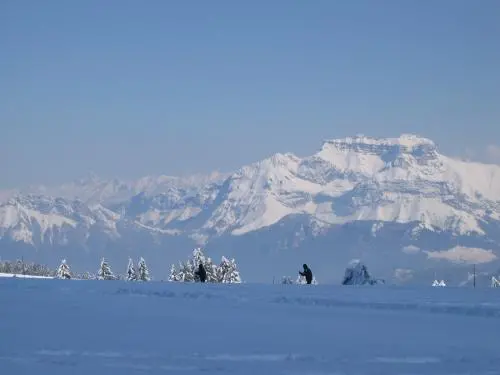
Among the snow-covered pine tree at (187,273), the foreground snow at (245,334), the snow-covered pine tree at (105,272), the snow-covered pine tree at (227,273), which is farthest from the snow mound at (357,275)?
the snow-covered pine tree at (105,272)

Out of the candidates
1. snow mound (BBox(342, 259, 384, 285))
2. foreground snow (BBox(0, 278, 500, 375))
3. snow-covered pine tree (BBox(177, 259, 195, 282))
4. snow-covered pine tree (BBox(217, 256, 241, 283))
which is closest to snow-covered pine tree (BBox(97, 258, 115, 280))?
snow-covered pine tree (BBox(177, 259, 195, 282))

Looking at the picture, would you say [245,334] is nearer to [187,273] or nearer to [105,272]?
[187,273]

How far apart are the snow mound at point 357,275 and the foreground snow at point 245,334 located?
31873mm

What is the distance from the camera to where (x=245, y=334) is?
16609mm

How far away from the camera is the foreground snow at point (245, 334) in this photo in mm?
13016

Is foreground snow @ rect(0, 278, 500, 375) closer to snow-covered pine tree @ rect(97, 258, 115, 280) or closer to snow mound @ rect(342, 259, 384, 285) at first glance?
snow mound @ rect(342, 259, 384, 285)

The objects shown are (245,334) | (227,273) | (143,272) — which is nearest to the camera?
(245,334)

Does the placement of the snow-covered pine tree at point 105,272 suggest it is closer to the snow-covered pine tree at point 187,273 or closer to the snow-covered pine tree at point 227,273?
the snow-covered pine tree at point 187,273

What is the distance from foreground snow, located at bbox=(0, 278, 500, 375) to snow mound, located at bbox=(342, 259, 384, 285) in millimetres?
31873

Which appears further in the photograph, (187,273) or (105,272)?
(105,272)

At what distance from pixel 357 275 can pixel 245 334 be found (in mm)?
44003

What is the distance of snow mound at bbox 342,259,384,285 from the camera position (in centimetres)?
5859

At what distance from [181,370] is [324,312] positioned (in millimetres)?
10279

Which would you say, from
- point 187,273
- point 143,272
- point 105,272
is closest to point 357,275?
point 187,273
